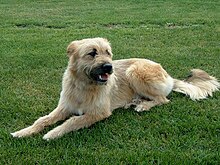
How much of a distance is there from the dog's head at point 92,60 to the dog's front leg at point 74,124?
47 cm

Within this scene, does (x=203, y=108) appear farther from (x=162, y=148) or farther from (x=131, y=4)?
(x=131, y=4)

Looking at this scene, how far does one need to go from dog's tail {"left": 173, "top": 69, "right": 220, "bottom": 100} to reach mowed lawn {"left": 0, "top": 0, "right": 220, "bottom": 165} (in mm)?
127

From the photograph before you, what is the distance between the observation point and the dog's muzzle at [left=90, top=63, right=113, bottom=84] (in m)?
4.62

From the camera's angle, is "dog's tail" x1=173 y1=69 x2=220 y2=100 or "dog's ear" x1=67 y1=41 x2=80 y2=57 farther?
"dog's tail" x1=173 y1=69 x2=220 y2=100

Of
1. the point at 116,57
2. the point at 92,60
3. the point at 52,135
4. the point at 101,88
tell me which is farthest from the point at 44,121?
the point at 116,57

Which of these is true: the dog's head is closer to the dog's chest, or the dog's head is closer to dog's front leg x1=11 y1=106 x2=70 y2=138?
the dog's chest

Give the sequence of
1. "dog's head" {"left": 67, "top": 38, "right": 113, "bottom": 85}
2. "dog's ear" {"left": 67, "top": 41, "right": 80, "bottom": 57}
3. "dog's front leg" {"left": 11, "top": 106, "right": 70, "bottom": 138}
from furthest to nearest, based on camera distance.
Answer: "dog's ear" {"left": 67, "top": 41, "right": 80, "bottom": 57}
"dog's head" {"left": 67, "top": 38, "right": 113, "bottom": 85}
"dog's front leg" {"left": 11, "top": 106, "right": 70, "bottom": 138}

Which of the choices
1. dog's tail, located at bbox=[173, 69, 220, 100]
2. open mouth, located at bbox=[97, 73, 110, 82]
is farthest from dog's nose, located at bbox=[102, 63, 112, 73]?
dog's tail, located at bbox=[173, 69, 220, 100]

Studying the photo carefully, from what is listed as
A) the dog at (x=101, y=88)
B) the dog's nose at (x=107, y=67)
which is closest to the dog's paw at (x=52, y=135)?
the dog at (x=101, y=88)

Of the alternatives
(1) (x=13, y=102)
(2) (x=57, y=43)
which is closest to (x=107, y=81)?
(1) (x=13, y=102)

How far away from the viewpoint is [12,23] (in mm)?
11992

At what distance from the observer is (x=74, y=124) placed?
467 centimetres

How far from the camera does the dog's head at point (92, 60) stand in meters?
4.65

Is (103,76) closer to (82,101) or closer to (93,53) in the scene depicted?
(93,53)
